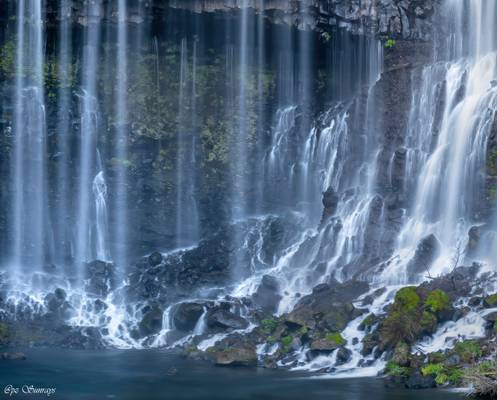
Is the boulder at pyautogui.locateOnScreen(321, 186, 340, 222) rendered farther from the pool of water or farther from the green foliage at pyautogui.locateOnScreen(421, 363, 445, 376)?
the green foliage at pyautogui.locateOnScreen(421, 363, 445, 376)

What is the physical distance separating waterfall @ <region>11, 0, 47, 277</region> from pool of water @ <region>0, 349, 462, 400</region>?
42.5 ft

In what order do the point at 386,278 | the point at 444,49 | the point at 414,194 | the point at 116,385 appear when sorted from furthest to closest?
the point at 444,49 < the point at 414,194 < the point at 386,278 < the point at 116,385

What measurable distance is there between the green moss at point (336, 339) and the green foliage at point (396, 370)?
3.31 meters

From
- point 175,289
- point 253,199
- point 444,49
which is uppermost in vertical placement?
point 444,49

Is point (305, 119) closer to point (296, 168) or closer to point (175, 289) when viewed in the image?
point (296, 168)

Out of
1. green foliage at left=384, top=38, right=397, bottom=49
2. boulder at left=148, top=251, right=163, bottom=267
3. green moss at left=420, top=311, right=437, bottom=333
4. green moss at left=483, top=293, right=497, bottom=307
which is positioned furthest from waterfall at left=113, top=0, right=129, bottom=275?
green moss at left=483, top=293, right=497, bottom=307

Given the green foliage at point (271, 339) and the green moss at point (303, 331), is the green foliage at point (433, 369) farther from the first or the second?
the green foliage at point (271, 339)

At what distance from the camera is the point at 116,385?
33.9m

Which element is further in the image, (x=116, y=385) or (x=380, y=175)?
(x=380, y=175)

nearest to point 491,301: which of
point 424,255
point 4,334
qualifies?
point 424,255

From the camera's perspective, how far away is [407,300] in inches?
1449

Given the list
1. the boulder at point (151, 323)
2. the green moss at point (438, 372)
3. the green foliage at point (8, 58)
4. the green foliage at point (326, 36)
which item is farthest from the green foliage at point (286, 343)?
the green foliage at point (8, 58)

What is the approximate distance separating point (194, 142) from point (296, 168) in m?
5.73

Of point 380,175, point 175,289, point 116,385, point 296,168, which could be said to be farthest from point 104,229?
point 116,385
